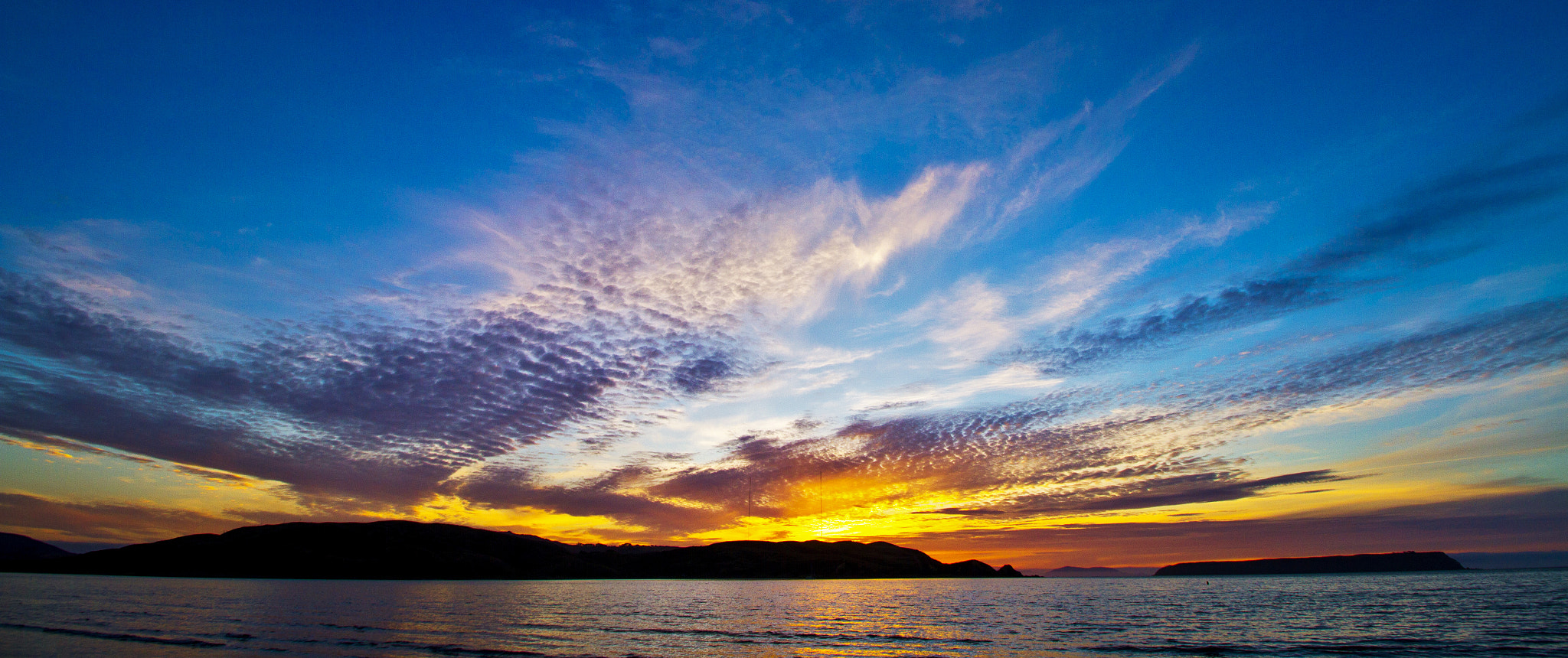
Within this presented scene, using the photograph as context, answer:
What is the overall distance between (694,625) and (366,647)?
34.8 m

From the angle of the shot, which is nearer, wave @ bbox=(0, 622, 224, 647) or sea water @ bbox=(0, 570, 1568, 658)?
wave @ bbox=(0, 622, 224, 647)

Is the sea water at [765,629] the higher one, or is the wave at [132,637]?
the wave at [132,637]

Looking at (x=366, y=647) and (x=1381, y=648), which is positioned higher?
(x=366, y=647)

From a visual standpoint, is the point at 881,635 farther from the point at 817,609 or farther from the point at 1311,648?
the point at 817,609

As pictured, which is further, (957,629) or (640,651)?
(957,629)

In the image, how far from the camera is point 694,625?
74188 millimetres

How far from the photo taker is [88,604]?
90.2 metres

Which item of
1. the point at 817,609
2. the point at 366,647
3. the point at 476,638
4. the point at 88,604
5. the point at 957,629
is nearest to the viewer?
the point at 366,647

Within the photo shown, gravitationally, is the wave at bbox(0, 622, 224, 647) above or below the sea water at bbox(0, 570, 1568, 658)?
above

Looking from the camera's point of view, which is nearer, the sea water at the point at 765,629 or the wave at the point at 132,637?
the wave at the point at 132,637

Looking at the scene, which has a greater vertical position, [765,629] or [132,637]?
[132,637]

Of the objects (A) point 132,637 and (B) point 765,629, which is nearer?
(A) point 132,637

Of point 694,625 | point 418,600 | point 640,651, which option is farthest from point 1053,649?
point 418,600

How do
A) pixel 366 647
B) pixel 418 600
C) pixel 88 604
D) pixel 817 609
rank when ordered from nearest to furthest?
pixel 366 647 → pixel 88 604 → pixel 817 609 → pixel 418 600
